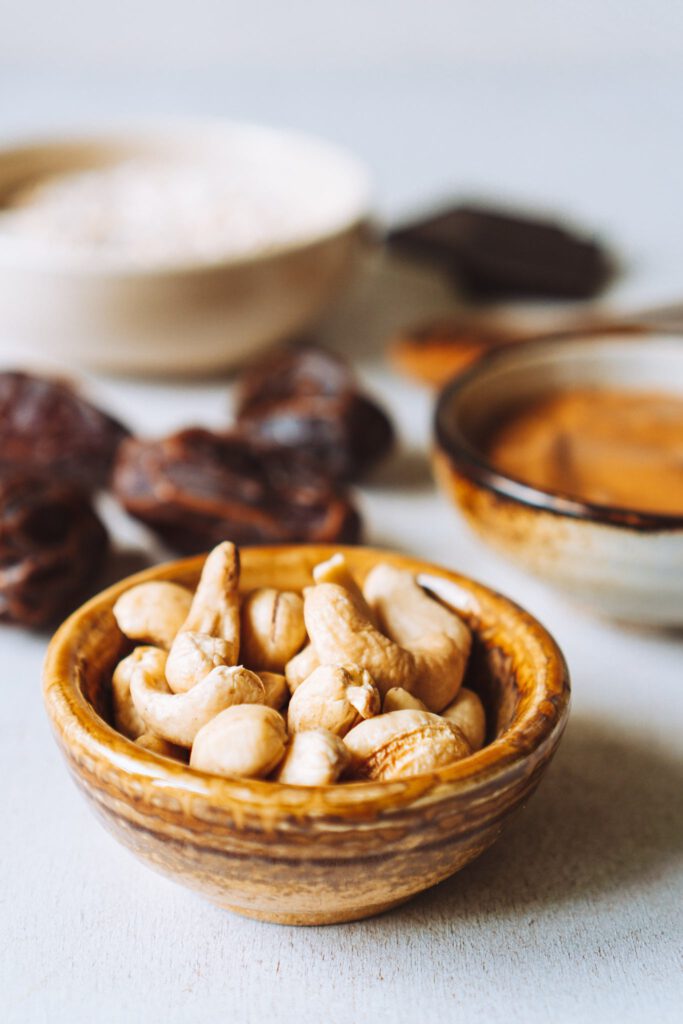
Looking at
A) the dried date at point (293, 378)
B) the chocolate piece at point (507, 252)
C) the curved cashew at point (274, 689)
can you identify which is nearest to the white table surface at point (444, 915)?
the curved cashew at point (274, 689)

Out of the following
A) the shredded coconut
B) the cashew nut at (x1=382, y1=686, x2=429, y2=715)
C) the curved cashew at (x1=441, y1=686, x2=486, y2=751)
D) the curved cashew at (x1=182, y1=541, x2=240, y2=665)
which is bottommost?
the shredded coconut

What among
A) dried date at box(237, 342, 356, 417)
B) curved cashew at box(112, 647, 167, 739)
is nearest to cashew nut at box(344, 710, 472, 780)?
curved cashew at box(112, 647, 167, 739)

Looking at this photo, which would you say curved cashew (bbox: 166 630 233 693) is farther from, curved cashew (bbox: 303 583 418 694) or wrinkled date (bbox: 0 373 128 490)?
wrinkled date (bbox: 0 373 128 490)

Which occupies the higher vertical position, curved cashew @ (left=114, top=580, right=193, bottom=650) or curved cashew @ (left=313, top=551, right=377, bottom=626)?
curved cashew @ (left=313, top=551, right=377, bottom=626)

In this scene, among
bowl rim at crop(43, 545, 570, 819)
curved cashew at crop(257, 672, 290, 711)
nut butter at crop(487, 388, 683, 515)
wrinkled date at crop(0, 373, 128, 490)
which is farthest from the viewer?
wrinkled date at crop(0, 373, 128, 490)

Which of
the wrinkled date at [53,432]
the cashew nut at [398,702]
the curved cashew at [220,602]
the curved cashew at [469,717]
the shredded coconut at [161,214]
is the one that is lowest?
the wrinkled date at [53,432]

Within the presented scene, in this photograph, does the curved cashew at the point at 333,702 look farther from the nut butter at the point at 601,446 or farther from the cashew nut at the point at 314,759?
the nut butter at the point at 601,446

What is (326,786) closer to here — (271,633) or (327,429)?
(271,633)

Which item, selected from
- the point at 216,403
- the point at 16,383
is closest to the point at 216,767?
the point at 16,383
